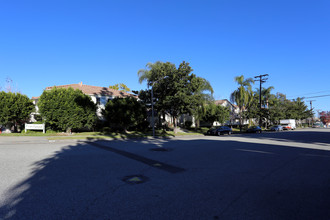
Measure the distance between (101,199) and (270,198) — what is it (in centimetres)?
365

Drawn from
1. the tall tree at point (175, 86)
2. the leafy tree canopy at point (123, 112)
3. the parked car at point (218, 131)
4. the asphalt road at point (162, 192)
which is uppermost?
the tall tree at point (175, 86)

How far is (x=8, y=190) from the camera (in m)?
4.68

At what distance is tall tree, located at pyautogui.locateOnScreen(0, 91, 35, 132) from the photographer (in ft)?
74.9

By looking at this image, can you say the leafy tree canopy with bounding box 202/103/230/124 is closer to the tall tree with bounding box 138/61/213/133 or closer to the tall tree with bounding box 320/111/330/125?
the tall tree with bounding box 138/61/213/133

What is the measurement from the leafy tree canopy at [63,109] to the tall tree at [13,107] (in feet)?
11.2

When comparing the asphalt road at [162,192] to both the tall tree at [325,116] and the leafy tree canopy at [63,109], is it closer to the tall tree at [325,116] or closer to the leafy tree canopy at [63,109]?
the leafy tree canopy at [63,109]

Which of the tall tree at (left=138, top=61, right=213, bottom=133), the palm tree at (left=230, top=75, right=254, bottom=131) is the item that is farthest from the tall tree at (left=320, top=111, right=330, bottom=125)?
the tall tree at (left=138, top=61, right=213, bottom=133)

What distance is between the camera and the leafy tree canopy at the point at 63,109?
2262 centimetres

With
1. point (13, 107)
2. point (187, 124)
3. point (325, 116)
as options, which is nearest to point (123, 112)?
point (13, 107)

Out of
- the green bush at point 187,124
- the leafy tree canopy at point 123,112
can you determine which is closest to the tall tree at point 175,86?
the leafy tree canopy at point 123,112

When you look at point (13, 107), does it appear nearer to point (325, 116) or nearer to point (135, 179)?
point (135, 179)

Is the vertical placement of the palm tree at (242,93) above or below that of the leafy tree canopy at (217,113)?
above

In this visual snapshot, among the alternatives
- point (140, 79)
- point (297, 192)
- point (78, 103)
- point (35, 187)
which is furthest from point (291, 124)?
point (35, 187)

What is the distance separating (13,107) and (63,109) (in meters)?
6.12
